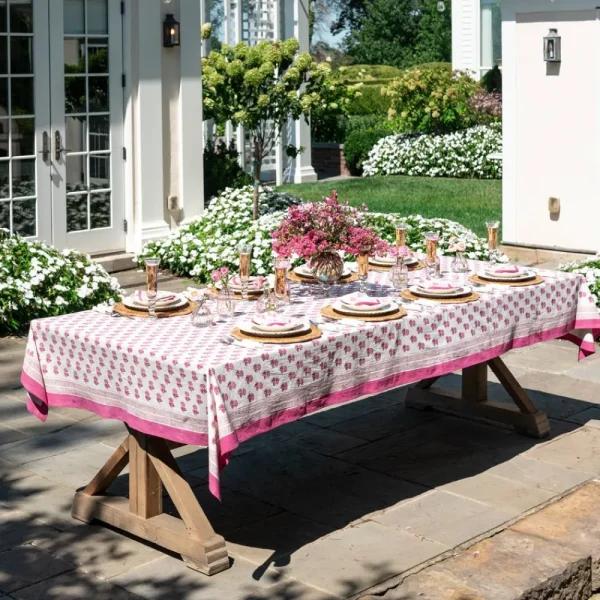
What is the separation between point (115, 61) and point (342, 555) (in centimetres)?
704

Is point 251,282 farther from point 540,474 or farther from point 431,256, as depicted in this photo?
point 540,474

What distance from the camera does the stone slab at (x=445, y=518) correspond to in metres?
5.00

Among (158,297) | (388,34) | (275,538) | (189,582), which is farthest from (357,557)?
(388,34)

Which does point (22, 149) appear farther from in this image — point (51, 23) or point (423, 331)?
point (423, 331)

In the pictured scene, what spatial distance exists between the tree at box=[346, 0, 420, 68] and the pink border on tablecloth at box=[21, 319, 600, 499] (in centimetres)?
3466

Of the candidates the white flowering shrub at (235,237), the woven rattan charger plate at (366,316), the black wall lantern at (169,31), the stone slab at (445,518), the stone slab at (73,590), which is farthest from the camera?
the black wall lantern at (169,31)

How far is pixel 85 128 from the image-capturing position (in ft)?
35.0

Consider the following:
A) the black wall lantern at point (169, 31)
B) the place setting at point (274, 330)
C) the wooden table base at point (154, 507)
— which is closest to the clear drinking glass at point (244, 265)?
the place setting at point (274, 330)

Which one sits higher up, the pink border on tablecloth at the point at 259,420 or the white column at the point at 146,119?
the white column at the point at 146,119

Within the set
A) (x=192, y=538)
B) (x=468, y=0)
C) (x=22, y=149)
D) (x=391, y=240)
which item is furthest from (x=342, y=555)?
(x=468, y=0)

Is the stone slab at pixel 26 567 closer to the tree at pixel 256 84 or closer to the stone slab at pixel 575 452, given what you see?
the stone slab at pixel 575 452

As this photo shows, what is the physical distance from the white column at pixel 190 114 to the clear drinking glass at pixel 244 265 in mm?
5933

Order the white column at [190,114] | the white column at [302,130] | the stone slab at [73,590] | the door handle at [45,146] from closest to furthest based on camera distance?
the stone slab at [73,590] < the door handle at [45,146] < the white column at [190,114] < the white column at [302,130]

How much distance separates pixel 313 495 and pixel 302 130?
40.4 ft
